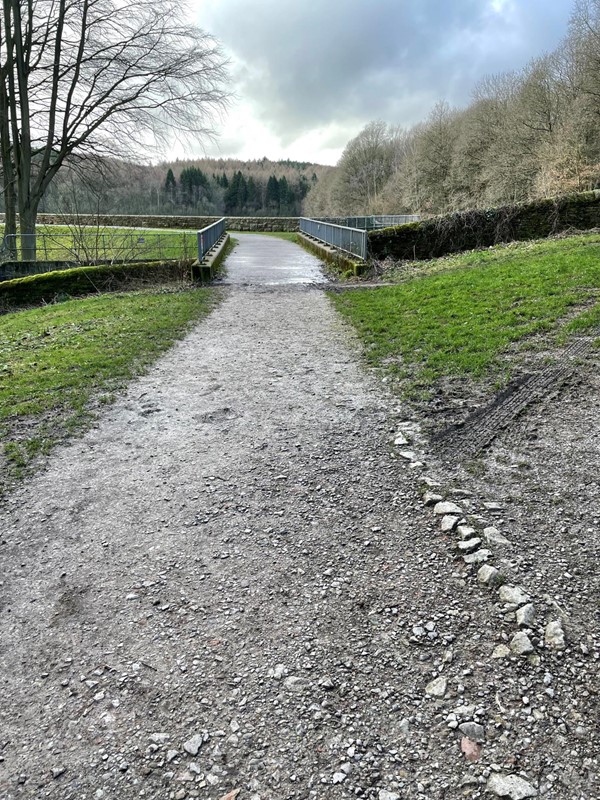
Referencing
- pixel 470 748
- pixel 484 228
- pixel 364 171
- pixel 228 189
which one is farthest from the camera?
pixel 228 189

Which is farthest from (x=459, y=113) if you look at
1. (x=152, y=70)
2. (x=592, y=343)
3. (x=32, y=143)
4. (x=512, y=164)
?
(x=592, y=343)

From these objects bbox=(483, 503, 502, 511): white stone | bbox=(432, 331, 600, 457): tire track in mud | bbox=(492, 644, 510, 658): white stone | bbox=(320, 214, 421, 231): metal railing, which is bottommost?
bbox=(492, 644, 510, 658): white stone

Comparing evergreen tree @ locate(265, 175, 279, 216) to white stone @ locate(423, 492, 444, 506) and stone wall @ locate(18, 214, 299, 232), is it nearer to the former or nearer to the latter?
stone wall @ locate(18, 214, 299, 232)

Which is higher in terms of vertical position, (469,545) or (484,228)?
(484,228)

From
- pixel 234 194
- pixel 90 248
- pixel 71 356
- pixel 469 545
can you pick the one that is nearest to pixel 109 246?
pixel 90 248

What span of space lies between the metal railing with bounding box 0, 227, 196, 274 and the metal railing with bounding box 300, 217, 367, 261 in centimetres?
492

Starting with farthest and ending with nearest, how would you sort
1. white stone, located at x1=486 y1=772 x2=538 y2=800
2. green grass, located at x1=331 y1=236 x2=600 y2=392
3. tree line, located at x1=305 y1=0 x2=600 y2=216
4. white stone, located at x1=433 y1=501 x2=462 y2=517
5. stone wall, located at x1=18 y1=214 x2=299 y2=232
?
stone wall, located at x1=18 y1=214 x2=299 y2=232 < tree line, located at x1=305 y1=0 x2=600 y2=216 < green grass, located at x1=331 y1=236 x2=600 y2=392 < white stone, located at x1=433 y1=501 x2=462 y2=517 < white stone, located at x1=486 y1=772 x2=538 y2=800

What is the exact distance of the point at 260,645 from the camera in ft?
8.38

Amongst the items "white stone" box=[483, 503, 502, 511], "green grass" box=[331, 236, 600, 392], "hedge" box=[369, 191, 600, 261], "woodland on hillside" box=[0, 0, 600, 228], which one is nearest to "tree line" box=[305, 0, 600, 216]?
"woodland on hillside" box=[0, 0, 600, 228]

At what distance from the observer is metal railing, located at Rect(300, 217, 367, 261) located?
15.4m

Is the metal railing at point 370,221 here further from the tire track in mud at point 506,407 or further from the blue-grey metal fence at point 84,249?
the tire track in mud at point 506,407

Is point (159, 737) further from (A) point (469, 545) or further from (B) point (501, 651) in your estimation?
(A) point (469, 545)

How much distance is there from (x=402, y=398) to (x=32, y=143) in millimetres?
19613

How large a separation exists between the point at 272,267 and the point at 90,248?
→ 5954mm
